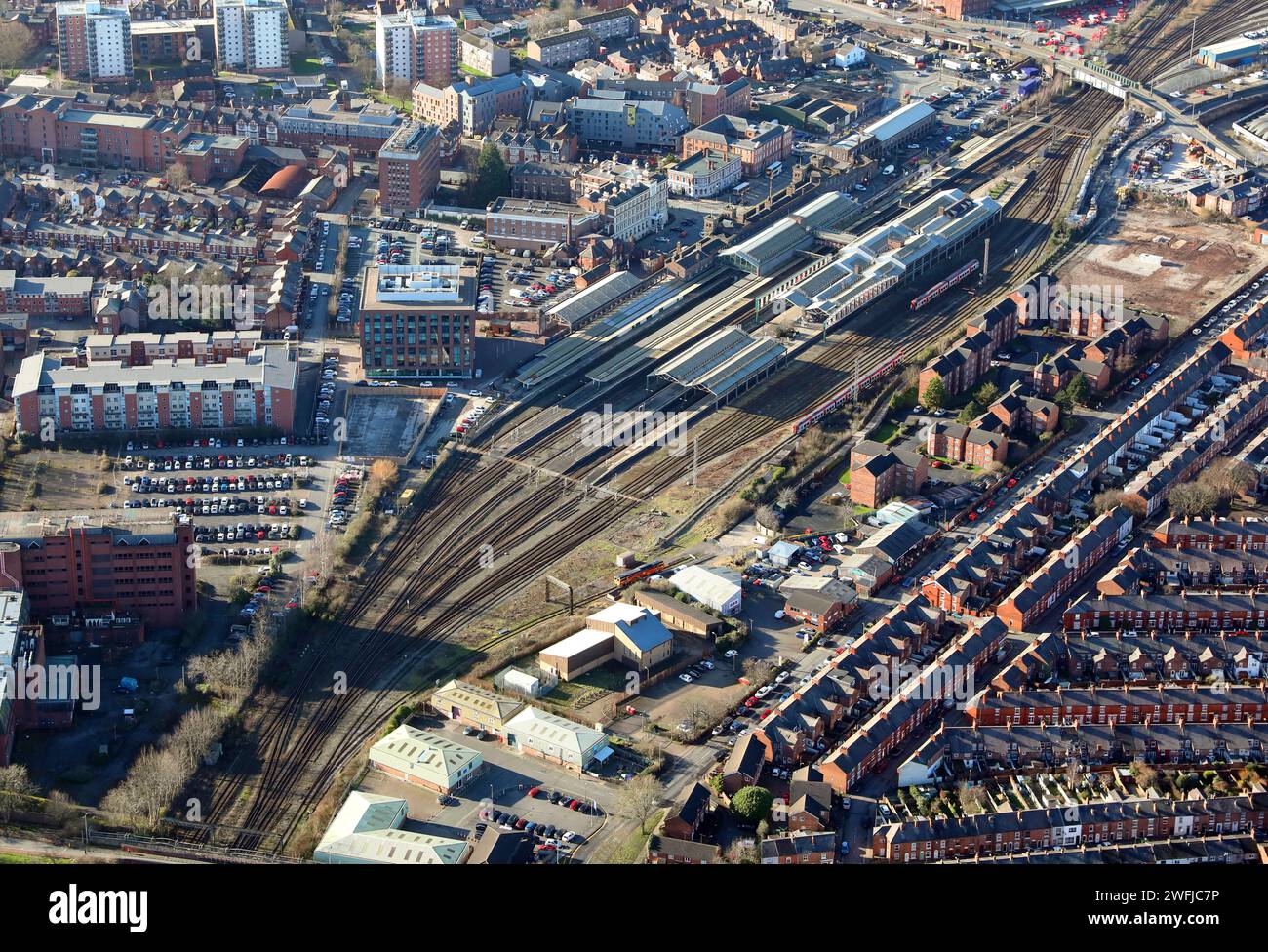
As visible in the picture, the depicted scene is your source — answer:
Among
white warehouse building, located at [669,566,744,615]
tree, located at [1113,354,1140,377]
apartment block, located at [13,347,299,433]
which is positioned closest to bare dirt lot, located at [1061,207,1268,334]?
tree, located at [1113,354,1140,377]

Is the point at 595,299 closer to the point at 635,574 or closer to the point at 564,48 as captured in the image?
the point at 635,574

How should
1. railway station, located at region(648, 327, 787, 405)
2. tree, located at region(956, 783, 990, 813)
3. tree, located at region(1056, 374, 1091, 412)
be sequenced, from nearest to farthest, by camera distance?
1. tree, located at region(956, 783, 990, 813)
2. tree, located at region(1056, 374, 1091, 412)
3. railway station, located at region(648, 327, 787, 405)

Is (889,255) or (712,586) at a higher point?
(889,255)

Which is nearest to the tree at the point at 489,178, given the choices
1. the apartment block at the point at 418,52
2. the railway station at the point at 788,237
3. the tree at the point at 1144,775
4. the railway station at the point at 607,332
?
the railway station at the point at 607,332

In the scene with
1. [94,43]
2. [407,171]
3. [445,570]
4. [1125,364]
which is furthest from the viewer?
[94,43]

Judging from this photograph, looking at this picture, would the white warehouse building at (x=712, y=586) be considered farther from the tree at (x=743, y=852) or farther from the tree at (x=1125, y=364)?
the tree at (x=1125, y=364)

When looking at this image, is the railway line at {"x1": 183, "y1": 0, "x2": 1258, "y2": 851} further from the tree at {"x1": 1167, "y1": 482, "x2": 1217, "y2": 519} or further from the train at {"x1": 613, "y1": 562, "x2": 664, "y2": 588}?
the tree at {"x1": 1167, "y1": 482, "x2": 1217, "y2": 519}

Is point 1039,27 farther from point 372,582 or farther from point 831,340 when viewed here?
point 372,582

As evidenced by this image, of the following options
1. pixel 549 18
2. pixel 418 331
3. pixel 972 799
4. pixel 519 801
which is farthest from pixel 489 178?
pixel 972 799
